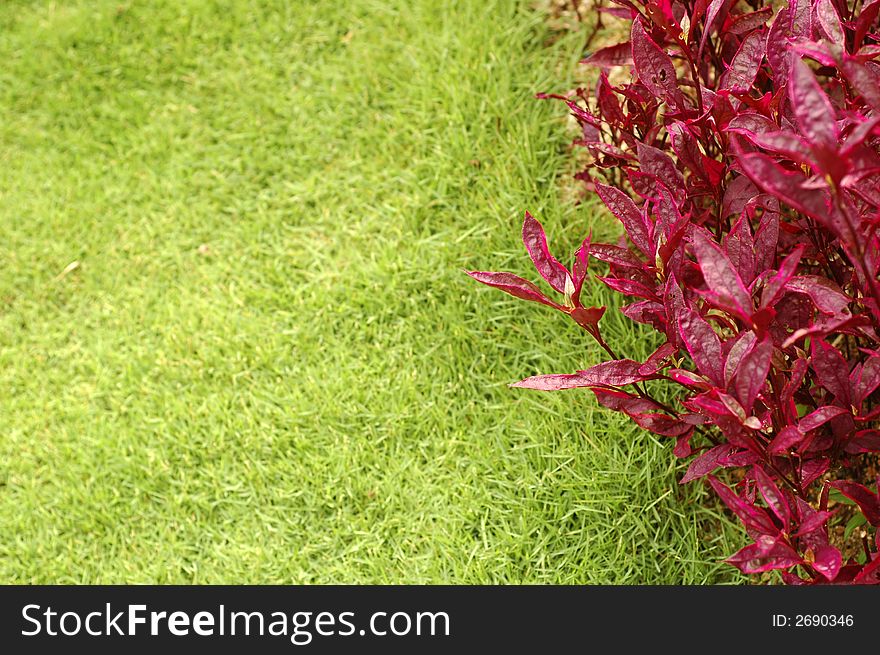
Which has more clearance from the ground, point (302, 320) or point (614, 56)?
point (614, 56)

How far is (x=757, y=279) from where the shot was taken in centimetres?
146

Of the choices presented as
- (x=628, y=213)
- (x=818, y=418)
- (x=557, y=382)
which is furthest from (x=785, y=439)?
(x=628, y=213)

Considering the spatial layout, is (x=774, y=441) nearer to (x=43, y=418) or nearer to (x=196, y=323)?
(x=196, y=323)

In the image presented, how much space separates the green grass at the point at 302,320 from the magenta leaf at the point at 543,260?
764mm

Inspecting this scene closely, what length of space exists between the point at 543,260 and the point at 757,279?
0.43 meters

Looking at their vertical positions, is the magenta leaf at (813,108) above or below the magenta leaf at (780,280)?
above

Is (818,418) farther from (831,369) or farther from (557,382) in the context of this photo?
(557,382)

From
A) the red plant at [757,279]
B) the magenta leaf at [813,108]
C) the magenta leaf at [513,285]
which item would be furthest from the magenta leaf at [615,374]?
the magenta leaf at [813,108]

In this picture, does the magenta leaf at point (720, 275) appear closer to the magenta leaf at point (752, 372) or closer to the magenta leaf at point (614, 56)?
the magenta leaf at point (752, 372)

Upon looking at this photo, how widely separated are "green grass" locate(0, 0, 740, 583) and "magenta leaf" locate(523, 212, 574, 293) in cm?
76

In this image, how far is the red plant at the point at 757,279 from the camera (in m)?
1.35

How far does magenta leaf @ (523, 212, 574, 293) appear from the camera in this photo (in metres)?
1.66

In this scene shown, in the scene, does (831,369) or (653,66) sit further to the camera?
(653,66)

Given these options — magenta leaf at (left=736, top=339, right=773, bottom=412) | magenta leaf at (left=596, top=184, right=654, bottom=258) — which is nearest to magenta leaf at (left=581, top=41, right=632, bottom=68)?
magenta leaf at (left=596, top=184, right=654, bottom=258)
